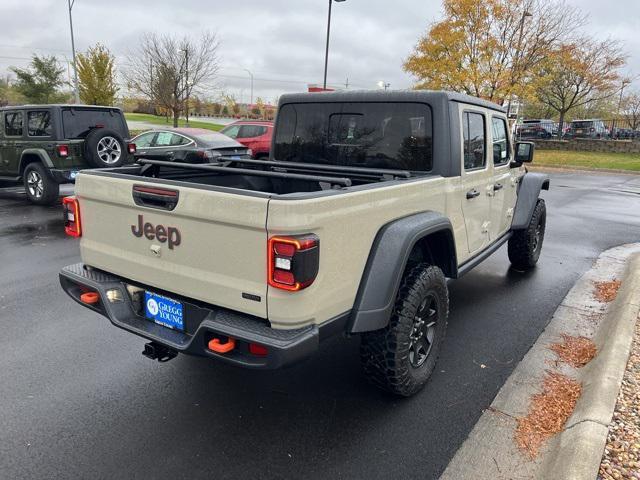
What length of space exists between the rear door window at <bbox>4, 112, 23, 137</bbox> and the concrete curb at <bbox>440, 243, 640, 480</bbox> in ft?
33.2

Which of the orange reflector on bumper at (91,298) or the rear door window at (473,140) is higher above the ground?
the rear door window at (473,140)

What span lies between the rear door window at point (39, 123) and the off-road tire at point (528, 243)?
8516mm

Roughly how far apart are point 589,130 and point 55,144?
33.5 m

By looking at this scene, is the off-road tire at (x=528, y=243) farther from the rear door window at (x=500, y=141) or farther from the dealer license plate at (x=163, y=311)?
the dealer license plate at (x=163, y=311)

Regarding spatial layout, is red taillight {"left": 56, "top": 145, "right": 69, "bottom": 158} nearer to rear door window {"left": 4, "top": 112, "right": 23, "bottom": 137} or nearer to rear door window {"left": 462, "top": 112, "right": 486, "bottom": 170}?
rear door window {"left": 4, "top": 112, "right": 23, "bottom": 137}

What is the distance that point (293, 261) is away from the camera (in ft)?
7.37

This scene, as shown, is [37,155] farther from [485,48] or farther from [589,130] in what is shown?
[589,130]

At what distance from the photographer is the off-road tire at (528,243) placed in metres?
5.74

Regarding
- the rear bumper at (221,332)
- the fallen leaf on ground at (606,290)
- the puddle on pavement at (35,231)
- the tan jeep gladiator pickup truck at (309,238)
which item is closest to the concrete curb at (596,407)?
the fallen leaf on ground at (606,290)

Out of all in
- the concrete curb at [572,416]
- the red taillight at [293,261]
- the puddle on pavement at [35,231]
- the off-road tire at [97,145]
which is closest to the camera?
the red taillight at [293,261]

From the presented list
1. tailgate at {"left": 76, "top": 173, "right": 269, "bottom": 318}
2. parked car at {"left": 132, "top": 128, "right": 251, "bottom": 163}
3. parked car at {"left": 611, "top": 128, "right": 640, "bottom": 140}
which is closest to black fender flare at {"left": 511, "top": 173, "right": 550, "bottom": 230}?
tailgate at {"left": 76, "top": 173, "right": 269, "bottom": 318}

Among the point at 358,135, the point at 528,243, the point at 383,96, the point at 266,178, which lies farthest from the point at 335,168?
the point at 528,243

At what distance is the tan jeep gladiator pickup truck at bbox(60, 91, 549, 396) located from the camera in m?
2.36

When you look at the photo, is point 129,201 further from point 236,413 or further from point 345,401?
point 345,401
